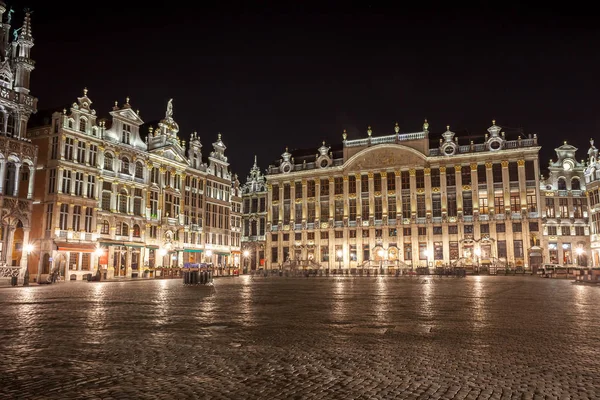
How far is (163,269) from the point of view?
5216cm

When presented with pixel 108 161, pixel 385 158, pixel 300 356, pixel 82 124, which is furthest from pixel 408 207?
pixel 300 356

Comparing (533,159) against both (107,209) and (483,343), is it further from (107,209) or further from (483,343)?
(483,343)

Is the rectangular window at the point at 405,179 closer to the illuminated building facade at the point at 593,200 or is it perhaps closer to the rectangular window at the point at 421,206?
the rectangular window at the point at 421,206

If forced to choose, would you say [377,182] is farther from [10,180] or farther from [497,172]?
[10,180]

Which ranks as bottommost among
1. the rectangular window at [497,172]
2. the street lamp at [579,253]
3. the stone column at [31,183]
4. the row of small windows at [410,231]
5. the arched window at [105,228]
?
the street lamp at [579,253]

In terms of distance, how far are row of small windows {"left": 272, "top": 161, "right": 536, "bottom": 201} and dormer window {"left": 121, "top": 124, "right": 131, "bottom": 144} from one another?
32.6 metres

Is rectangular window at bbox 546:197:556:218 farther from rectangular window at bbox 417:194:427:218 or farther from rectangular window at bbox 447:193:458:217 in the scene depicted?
rectangular window at bbox 417:194:427:218

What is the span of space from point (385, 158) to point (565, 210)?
2716 cm

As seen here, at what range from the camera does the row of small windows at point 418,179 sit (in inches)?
2635

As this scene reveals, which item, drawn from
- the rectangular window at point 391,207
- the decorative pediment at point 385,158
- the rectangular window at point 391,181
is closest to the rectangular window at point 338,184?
the decorative pediment at point 385,158

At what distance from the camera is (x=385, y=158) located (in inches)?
2884

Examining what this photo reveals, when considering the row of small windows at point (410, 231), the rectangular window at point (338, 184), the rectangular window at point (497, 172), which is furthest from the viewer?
the rectangular window at point (338, 184)

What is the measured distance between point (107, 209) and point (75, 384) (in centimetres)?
4793

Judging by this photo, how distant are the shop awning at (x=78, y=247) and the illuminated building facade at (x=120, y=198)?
97 mm
